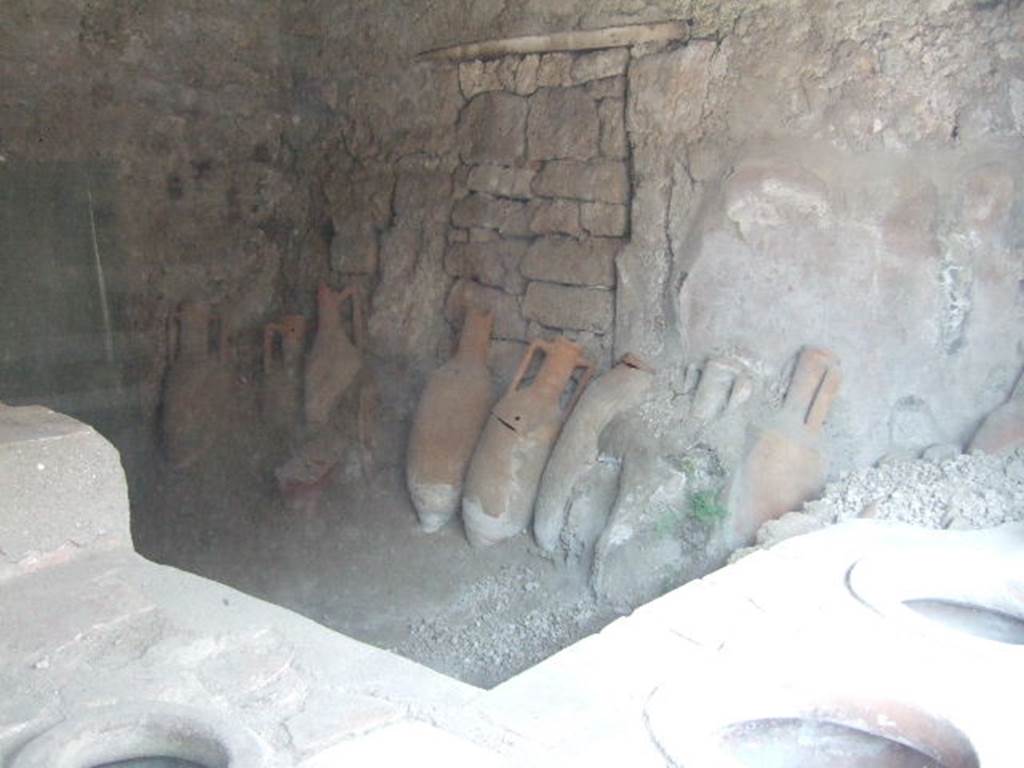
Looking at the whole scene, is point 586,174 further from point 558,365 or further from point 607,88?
point 558,365

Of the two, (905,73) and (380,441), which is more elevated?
(905,73)

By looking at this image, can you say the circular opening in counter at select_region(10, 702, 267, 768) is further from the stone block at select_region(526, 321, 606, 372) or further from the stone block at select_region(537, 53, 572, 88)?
the stone block at select_region(537, 53, 572, 88)

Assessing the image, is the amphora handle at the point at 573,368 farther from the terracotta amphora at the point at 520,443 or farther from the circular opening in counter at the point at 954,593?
the circular opening in counter at the point at 954,593

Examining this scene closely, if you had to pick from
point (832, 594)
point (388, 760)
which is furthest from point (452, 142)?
point (388, 760)

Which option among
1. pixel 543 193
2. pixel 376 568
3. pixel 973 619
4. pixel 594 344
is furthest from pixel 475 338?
pixel 973 619

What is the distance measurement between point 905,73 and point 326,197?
2725 mm

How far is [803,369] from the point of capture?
3.06 meters

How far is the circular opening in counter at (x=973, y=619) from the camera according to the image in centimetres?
207

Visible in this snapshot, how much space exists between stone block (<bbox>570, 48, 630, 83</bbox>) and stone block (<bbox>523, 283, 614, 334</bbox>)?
766mm

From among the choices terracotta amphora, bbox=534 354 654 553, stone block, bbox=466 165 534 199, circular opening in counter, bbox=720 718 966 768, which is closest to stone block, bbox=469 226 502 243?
stone block, bbox=466 165 534 199

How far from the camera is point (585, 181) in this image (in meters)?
3.63

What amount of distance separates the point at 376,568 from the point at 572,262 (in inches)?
55.3

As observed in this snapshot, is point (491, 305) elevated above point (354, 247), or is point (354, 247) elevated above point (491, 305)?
point (354, 247)

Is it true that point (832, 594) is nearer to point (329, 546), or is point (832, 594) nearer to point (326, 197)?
point (329, 546)
